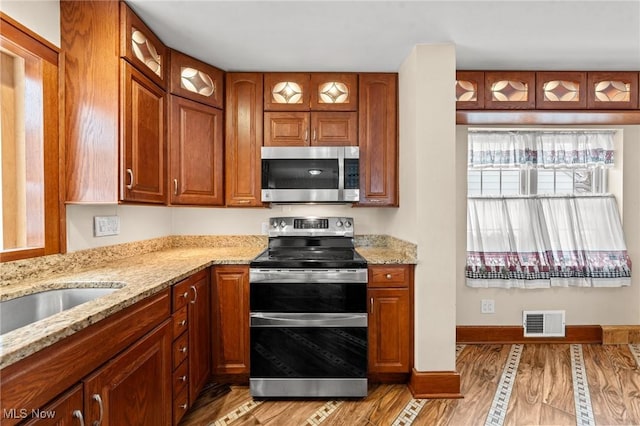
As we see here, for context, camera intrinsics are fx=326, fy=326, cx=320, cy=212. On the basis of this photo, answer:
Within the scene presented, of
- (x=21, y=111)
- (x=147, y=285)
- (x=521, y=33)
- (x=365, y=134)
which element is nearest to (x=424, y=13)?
(x=521, y=33)

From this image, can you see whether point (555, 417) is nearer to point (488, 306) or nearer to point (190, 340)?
point (488, 306)

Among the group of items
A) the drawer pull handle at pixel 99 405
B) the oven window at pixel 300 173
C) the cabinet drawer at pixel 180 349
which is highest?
the oven window at pixel 300 173

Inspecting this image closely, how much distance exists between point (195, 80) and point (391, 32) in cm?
139

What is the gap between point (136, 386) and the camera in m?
1.32

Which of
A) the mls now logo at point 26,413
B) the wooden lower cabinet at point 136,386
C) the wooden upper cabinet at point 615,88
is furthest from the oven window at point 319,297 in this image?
the wooden upper cabinet at point 615,88

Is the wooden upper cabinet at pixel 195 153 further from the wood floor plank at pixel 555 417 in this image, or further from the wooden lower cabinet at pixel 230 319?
the wood floor plank at pixel 555 417

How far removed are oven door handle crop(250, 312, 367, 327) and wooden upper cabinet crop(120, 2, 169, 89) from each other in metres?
1.63

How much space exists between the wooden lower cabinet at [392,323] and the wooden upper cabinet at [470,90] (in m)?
1.29

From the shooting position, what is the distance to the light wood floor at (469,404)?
1910 millimetres

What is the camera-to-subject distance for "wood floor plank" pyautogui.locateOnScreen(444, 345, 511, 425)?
1962 mm

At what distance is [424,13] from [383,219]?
61.6 inches

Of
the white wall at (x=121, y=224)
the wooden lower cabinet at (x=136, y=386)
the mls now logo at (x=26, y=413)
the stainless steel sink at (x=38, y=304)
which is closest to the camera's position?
the mls now logo at (x=26, y=413)

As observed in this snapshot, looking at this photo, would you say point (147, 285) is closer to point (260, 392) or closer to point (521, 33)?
point (260, 392)

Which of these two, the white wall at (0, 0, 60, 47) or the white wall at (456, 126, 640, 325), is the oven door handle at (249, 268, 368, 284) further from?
the white wall at (0, 0, 60, 47)
